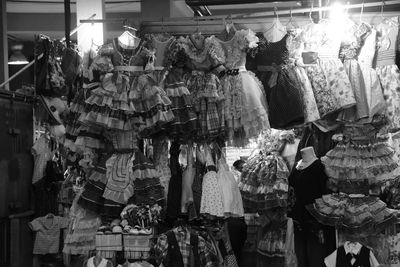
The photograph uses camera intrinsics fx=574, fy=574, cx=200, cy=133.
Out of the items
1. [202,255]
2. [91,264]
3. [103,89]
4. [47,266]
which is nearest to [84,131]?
[103,89]

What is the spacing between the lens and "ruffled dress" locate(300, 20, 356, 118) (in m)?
5.29

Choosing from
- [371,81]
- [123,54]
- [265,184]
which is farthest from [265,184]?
[123,54]

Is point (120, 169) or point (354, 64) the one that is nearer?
point (120, 169)

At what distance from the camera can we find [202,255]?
5.03m

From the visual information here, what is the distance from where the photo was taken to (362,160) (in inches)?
222

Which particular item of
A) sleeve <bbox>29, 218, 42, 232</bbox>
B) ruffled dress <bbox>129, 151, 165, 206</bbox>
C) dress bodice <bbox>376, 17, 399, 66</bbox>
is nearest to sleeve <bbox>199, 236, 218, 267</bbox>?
ruffled dress <bbox>129, 151, 165, 206</bbox>

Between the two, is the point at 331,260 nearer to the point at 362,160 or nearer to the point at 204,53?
the point at 362,160

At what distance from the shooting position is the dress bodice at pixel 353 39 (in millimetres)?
5398

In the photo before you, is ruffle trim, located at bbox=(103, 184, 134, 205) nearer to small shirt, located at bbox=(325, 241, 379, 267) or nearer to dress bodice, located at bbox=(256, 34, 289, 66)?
dress bodice, located at bbox=(256, 34, 289, 66)

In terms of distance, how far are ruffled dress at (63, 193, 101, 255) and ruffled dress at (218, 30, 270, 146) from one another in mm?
1491

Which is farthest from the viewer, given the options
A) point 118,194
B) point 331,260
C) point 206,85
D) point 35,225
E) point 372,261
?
point 35,225

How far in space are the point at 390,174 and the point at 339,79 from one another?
1104 millimetres

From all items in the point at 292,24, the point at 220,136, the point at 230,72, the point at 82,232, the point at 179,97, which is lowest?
the point at 82,232

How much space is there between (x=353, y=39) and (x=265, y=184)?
1629 mm
